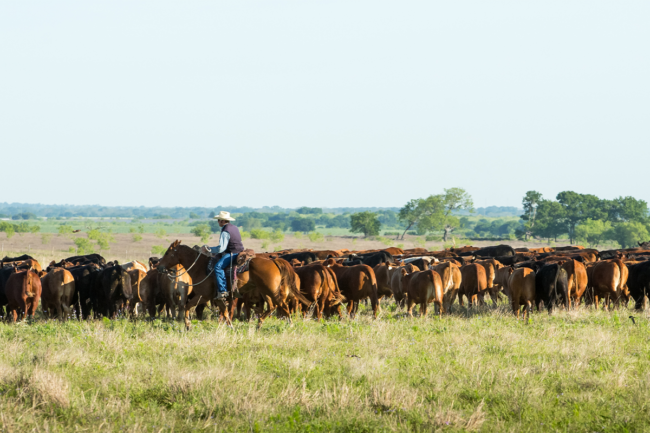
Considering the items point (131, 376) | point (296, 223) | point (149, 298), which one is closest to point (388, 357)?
point (131, 376)

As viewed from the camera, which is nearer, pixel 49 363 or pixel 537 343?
pixel 49 363

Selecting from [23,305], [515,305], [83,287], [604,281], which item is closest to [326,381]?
[515,305]

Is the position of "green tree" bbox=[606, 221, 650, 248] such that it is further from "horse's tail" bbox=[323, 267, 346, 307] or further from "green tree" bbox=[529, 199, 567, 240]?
"horse's tail" bbox=[323, 267, 346, 307]

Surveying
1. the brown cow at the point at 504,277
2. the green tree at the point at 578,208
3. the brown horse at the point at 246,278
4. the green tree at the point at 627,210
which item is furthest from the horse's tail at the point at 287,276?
the green tree at the point at 627,210

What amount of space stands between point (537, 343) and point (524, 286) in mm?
4158

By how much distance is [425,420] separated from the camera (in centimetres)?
644

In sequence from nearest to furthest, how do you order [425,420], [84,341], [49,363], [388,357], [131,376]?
[425,420]
[131,376]
[49,363]
[388,357]
[84,341]

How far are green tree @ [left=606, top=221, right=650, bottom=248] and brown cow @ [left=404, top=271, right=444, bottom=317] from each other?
7329cm

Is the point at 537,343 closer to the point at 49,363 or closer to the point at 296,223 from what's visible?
the point at 49,363

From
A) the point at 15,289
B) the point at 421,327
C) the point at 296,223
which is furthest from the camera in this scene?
the point at 296,223

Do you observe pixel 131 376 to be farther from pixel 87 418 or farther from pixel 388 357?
pixel 388 357

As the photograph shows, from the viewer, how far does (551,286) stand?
1385 cm

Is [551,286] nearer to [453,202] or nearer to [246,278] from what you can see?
[246,278]

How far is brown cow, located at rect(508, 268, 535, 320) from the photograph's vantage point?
13898 millimetres
